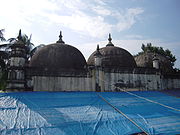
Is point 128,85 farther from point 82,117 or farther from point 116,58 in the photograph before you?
point 82,117

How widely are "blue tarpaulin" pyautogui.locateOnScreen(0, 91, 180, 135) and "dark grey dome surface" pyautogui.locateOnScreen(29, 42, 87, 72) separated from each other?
430 cm

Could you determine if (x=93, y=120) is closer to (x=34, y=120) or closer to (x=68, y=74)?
(x=34, y=120)

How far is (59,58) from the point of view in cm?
1056

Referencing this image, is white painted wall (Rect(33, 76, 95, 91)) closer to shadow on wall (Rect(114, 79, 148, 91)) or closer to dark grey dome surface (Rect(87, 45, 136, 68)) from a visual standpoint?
shadow on wall (Rect(114, 79, 148, 91))

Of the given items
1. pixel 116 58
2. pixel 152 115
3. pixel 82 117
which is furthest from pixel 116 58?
pixel 82 117

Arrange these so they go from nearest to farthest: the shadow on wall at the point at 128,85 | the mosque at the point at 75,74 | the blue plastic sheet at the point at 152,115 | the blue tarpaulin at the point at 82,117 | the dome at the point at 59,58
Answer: the blue tarpaulin at the point at 82,117 < the blue plastic sheet at the point at 152,115 < the mosque at the point at 75,74 < the shadow on wall at the point at 128,85 < the dome at the point at 59,58

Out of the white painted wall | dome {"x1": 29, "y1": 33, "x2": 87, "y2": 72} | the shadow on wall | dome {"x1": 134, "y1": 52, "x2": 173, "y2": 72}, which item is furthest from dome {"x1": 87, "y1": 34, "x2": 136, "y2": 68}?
dome {"x1": 134, "y1": 52, "x2": 173, "y2": 72}

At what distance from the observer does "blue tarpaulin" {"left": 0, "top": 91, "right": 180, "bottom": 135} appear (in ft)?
12.6

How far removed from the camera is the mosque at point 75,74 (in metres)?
8.34

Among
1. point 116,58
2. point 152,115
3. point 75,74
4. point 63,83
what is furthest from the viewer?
point 116,58

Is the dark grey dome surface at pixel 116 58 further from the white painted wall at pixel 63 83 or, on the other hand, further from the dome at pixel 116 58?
the white painted wall at pixel 63 83

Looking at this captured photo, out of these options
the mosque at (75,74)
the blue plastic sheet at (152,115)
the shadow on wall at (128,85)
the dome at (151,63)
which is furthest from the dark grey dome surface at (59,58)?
the dome at (151,63)

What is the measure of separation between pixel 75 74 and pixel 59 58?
2.39 meters

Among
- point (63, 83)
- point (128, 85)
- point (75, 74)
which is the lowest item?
point (128, 85)
